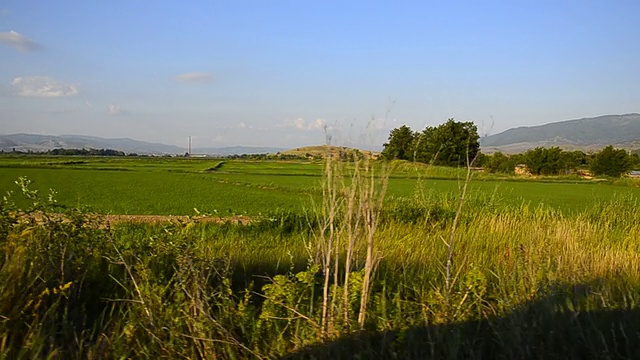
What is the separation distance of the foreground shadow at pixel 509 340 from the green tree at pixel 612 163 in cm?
7057

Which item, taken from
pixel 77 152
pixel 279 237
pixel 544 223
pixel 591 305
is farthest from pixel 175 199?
pixel 77 152

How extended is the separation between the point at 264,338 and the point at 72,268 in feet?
6.17

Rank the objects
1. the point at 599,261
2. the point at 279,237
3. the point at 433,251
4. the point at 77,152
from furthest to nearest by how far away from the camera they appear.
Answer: the point at 77,152 → the point at 279,237 → the point at 433,251 → the point at 599,261

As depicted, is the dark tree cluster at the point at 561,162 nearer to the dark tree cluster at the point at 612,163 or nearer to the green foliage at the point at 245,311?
the dark tree cluster at the point at 612,163

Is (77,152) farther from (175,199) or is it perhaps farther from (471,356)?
(471,356)

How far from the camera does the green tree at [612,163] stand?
6525 centimetres

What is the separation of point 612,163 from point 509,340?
72.7 metres

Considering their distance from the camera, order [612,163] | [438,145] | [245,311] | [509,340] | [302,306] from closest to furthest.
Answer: [509,340] < [245,311] < [302,306] < [438,145] < [612,163]

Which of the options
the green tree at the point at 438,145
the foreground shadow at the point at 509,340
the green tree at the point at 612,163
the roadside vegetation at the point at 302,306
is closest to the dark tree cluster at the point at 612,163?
the green tree at the point at 612,163

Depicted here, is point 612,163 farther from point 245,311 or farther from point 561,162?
point 245,311

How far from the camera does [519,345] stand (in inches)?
124

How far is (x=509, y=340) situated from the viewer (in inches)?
128

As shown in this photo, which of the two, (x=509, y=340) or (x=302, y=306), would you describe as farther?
(x=302, y=306)

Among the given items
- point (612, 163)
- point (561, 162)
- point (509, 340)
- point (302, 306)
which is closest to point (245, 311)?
point (302, 306)
